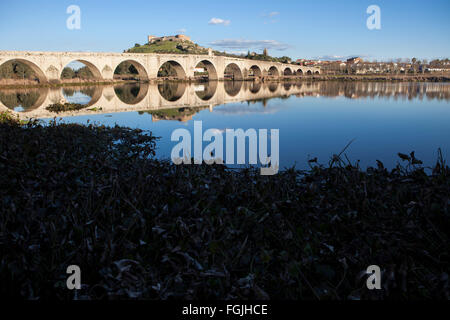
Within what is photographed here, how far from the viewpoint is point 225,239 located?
2711mm

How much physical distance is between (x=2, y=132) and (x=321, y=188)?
301 inches

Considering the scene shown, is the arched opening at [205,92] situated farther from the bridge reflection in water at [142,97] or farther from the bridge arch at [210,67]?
the bridge arch at [210,67]

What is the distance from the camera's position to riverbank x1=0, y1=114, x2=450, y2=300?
209 centimetres

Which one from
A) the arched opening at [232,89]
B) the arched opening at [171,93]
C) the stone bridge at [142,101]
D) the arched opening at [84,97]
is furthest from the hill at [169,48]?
the stone bridge at [142,101]

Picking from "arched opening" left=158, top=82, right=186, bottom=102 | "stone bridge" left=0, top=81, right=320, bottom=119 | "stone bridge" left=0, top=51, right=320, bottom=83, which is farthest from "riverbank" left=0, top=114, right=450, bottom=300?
"stone bridge" left=0, top=51, right=320, bottom=83

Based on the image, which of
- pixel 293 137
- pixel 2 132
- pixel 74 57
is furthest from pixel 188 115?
pixel 74 57

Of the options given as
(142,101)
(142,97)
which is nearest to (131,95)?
(142,97)

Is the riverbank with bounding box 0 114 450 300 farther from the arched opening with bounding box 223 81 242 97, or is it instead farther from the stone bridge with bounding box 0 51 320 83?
the stone bridge with bounding box 0 51 320 83

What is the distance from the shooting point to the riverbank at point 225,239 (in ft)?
6.86

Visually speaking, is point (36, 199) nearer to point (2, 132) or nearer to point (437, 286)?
point (437, 286)

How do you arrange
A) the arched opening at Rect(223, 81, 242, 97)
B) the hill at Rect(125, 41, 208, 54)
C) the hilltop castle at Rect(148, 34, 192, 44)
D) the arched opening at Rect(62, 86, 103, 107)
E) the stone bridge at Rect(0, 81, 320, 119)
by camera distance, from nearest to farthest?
1. the stone bridge at Rect(0, 81, 320, 119)
2. the arched opening at Rect(62, 86, 103, 107)
3. the arched opening at Rect(223, 81, 242, 97)
4. the hill at Rect(125, 41, 208, 54)
5. the hilltop castle at Rect(148, 34, 192, 44)

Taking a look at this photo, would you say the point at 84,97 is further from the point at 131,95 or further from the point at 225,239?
the point at 225,239

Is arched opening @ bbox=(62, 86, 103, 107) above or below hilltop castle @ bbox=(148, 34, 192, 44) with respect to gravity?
below
